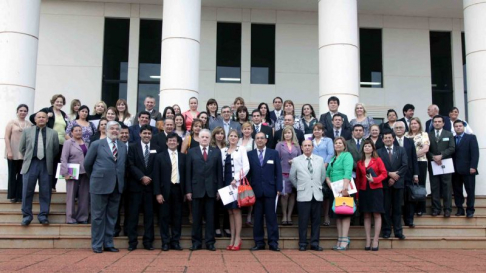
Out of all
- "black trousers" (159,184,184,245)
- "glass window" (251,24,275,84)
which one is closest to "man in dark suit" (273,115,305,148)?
"black trousers" (159,184,184,245)

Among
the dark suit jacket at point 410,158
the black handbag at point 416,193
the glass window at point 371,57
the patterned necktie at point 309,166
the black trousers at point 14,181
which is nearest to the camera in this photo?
the patterned necktie at point 309,166

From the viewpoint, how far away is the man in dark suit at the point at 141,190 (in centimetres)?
792

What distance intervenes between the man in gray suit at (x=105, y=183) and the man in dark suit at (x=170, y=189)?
2.08 feet

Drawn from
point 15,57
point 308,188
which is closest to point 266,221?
point 308,188

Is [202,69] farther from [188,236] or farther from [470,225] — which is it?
[470,225]

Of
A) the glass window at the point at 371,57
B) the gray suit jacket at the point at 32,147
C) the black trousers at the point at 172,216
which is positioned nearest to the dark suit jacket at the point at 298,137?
the black trousers at the point at 172,216

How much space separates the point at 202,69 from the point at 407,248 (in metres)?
9.66

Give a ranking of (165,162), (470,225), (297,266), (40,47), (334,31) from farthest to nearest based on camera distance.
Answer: (40,47) < (334,31) < (470,225) < (165,162) < (297,266)

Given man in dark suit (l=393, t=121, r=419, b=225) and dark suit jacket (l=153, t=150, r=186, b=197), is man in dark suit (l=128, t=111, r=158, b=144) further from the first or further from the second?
man in dark suit (l=393, t=121, r=419, b=225)

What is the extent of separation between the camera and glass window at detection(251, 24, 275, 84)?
16281mm

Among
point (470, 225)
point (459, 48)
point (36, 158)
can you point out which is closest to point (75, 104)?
point (36, 158)

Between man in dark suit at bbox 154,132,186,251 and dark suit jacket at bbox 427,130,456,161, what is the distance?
5.14m

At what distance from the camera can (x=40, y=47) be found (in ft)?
51.0

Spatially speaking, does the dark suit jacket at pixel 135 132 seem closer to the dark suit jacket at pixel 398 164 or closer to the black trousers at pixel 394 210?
the dark suit jacket at pixel 398 164
